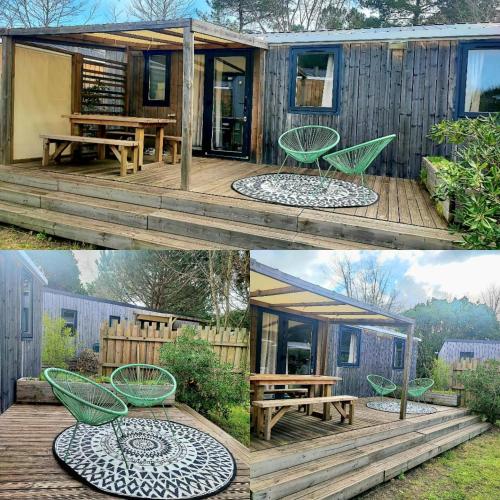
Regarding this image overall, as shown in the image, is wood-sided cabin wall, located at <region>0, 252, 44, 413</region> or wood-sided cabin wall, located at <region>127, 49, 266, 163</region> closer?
wood-sided cabin wall, located at <region>0, 252, 44, 413</region>

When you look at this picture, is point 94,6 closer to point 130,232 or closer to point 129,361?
point 130,232

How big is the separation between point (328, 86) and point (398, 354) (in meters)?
5.64

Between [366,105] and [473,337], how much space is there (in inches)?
209

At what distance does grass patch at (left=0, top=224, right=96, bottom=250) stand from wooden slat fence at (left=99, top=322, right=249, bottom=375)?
101 inches

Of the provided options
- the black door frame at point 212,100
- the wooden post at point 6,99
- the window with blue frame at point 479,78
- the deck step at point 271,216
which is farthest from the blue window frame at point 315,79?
the wooden post at point 6,99

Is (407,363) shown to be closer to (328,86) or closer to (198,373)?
(198,373)

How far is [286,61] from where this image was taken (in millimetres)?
7785

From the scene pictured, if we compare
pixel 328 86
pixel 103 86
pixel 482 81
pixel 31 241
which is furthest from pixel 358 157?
pixel 103 86

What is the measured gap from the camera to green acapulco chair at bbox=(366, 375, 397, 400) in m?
2.54

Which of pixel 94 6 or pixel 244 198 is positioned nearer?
pixel 244 198

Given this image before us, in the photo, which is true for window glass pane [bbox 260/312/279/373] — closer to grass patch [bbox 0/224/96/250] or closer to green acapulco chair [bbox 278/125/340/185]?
grass patch [bbox 0/224/96/250]

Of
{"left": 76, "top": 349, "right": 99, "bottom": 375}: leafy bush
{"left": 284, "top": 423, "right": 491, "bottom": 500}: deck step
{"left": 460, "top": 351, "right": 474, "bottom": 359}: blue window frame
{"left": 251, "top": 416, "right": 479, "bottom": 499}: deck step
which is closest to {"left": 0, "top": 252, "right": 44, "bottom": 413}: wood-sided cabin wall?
{"left": 76, "top": 349, "right": 99, "bottom": 375}: leafy bush

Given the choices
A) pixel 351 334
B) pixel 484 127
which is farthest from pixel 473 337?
pixel 484 127

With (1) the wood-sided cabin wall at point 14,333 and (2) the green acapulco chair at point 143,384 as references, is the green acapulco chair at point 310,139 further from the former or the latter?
(1) the wood-sided cabin wall at point 14,333
